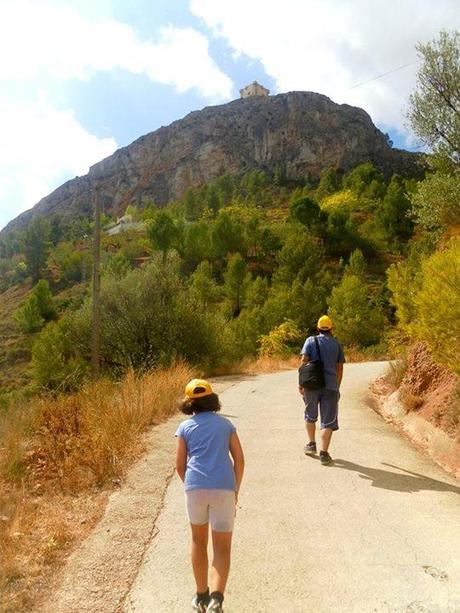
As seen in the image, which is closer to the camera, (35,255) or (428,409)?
(428,409)

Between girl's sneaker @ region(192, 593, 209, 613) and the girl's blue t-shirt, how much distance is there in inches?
26.0

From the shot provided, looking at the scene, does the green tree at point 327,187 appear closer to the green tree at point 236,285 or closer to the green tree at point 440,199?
the green tree at point 236,285

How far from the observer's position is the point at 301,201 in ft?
243

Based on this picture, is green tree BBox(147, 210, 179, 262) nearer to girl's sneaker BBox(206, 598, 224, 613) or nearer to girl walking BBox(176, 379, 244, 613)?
girl walking BBox(176, 379, 244, 613)

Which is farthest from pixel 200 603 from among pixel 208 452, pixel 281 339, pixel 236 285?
pixel 236 285

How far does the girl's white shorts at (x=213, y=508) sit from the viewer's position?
3211 mm

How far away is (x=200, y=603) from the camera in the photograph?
3.21 metres

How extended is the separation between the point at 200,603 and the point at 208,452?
90cm

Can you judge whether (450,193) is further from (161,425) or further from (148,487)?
(148,487)

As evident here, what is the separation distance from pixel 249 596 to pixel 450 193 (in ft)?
38.3

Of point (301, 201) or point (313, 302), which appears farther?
point (301, 201)

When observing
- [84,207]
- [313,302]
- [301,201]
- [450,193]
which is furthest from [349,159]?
[450,193]

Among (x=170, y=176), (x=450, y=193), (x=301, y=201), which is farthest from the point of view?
(x=170, y=176)

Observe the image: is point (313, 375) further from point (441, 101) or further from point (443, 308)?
point (441, 101)
